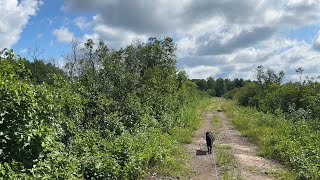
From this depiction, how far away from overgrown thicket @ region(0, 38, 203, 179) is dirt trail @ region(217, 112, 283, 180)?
2.42 metres

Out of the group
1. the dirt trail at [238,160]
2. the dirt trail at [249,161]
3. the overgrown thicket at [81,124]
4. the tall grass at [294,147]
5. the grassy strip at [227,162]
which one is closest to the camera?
the overgrown thicket at [81,124]

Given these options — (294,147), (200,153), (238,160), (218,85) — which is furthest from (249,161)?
(218,85)

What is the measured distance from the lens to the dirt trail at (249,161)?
1104 centimetres

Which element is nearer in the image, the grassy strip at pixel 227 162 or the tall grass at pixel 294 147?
the tall grass at pixel 294 147

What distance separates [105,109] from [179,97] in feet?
60.8

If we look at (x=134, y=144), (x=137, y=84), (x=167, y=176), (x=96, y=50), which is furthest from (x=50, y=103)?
(x=137, y=84)

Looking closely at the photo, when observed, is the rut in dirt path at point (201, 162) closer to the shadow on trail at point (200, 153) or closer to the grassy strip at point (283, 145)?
the shadow on trail at point (200, 153)

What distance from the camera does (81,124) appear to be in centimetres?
1283

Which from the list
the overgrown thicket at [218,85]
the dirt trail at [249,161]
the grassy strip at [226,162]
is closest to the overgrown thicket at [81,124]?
the grassy strip at [226,162]

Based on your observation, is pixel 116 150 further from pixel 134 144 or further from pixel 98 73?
pixel 98 73

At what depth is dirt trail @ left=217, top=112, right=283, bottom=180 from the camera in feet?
36.2

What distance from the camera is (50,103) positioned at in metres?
8.12

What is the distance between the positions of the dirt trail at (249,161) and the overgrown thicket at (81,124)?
2.42 metres

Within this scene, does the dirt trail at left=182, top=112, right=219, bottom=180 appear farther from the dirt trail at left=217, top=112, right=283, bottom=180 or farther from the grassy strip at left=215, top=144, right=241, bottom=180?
the dirt trail at left=217, top=112, right=283, bottom=180
